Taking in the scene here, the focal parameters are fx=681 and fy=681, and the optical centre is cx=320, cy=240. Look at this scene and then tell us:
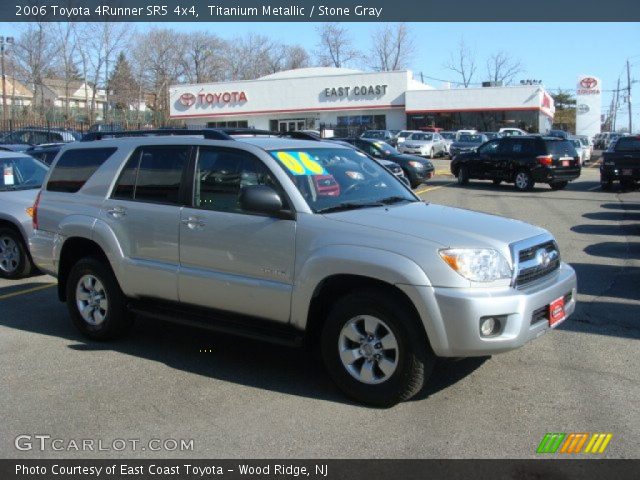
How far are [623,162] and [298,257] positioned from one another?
19.0m

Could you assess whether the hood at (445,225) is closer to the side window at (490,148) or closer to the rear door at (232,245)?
the rear door at (232,245)

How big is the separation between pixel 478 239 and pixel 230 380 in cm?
224

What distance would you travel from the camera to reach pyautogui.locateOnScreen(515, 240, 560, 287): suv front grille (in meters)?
4.67

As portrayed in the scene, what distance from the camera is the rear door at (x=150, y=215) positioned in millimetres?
5711

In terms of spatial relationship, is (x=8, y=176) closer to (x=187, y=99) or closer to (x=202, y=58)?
Answer: (x=187, y=99)

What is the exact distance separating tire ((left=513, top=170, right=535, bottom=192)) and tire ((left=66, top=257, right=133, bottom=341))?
17.8m

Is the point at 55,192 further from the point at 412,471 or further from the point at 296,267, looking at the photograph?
the point at 412,471

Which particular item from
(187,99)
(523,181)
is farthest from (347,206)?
(187,99)

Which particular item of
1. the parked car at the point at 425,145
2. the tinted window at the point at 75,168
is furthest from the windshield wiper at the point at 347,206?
the parked car at the point at 425,145

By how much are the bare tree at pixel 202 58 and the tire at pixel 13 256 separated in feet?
258

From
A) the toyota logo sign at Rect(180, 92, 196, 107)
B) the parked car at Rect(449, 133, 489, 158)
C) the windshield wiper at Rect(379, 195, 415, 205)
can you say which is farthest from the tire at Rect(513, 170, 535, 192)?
the toyota logo sign at Rect(180, 92, 196, 107)

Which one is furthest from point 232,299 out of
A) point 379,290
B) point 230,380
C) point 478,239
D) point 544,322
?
point 544,322

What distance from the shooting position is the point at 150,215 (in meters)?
5.85
